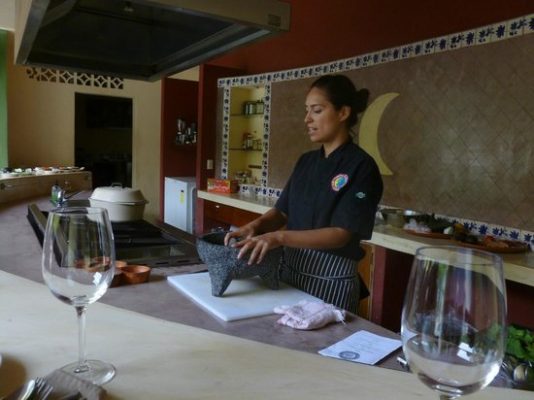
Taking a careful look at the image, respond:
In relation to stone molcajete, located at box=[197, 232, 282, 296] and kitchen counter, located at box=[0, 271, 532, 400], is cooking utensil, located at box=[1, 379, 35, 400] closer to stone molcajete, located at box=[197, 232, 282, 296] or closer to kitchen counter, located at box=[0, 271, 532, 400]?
kitchen counter, located at box=[0, 271, 532, 400]

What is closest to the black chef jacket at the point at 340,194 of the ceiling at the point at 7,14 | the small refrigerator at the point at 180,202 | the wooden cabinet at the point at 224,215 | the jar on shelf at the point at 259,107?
the wooden cabinet at the point at 224,215

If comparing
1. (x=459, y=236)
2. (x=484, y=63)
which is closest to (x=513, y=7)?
(x=484, y=63)

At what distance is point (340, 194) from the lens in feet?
5.23

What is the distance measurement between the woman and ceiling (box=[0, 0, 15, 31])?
4261mm

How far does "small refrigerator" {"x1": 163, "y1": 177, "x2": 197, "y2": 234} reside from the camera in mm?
5348

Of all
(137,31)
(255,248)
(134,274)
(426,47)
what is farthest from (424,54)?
(134,274)

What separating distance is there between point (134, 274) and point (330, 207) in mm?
724

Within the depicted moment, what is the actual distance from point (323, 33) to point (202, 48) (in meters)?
2.31

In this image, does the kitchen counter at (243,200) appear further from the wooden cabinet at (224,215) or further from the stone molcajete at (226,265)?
the stone molcajete at (226,265)

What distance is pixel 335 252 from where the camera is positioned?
159 cm

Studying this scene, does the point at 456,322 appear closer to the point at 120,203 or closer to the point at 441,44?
the point at 120,203

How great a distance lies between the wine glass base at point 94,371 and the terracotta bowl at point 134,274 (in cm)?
67

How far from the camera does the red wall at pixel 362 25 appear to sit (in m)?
2.71

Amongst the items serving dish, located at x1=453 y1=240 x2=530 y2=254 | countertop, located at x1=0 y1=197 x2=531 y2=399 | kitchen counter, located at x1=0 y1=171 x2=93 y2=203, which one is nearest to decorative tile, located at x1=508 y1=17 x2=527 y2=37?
serving dish, located at x1=453 y1=240 x2=530 y2=254
